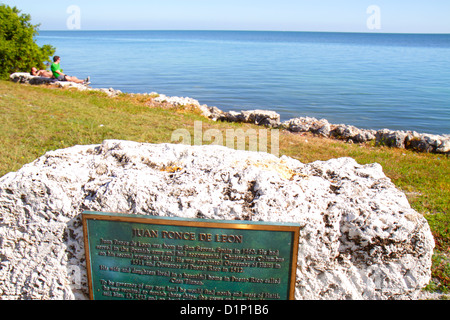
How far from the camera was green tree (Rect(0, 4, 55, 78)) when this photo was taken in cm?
1631

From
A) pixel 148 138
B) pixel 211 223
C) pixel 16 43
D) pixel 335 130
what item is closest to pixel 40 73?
pixel 16 43

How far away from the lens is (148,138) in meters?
8.26

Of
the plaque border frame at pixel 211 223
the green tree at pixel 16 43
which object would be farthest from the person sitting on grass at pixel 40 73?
the plaque border frame at pixel 211 223

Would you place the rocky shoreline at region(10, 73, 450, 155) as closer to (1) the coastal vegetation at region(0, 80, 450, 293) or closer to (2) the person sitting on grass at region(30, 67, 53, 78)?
(1) the coastal vegetation at region(0, 80, 450, 293)

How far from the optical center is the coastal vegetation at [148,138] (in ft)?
18.9

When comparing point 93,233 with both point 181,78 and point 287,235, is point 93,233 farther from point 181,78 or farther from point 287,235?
point 181,78

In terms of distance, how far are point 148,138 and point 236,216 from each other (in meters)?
5.81

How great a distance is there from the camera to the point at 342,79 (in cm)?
2695

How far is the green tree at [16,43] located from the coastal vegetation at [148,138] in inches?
176

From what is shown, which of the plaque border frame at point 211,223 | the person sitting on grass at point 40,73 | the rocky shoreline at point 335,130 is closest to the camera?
the plaque border frame at point 211,223

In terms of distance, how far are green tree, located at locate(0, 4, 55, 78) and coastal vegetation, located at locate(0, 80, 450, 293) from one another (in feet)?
14.6

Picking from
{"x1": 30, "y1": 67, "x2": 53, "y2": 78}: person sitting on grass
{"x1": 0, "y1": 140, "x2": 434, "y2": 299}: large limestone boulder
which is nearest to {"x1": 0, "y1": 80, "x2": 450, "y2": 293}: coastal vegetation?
{"x1": 0, "y1": 140, "x2": 434, "y2": 299}: large limestone boulder

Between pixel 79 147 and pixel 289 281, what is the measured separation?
8.42 feet

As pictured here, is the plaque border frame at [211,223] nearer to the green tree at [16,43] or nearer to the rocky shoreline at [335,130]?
the rocky shoreline at [335,130]
